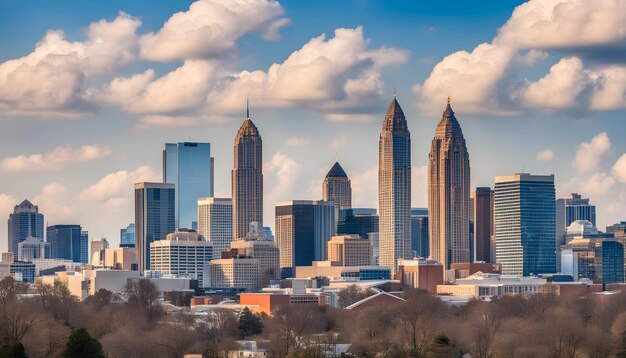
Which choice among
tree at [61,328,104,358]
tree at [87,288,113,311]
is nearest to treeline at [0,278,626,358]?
tree at [61,328,104,358]

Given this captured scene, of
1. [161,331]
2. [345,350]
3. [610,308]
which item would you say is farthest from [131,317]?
[610,308]

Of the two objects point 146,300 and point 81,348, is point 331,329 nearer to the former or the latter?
point 146,300

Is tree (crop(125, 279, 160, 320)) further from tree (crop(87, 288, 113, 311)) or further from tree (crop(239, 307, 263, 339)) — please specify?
tree (crop(239, 307, 263, 339))

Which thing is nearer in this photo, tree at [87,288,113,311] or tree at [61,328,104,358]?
tree at [61,328,104,358]

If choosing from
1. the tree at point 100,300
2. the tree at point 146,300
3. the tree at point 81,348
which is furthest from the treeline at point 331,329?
the tree at point 146,300

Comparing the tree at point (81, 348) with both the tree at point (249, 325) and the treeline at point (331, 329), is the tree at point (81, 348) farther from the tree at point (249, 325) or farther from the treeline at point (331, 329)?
the tree at point (249, 325)

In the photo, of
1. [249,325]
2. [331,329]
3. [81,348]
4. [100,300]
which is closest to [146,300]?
[100,300]

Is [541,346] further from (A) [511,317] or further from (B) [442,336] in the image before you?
(A) [511,317]
